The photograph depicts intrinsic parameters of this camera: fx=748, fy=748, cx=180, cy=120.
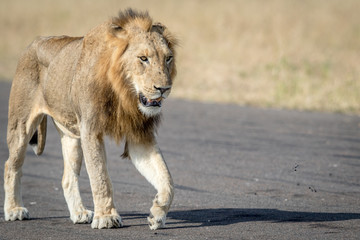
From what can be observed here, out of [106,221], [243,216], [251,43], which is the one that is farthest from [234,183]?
[251,43]


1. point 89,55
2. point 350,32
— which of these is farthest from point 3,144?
point 350,32

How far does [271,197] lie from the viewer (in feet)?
24.7

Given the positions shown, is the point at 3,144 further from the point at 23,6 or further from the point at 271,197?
the point at 23,6

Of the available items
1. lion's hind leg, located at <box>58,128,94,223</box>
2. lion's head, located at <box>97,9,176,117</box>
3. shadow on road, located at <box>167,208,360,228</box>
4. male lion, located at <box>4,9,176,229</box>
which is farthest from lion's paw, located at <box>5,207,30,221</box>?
lion's head, located at <box>97,9,176,117</box>

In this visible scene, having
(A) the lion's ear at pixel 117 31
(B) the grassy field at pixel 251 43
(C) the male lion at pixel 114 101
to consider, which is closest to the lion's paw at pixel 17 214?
(C) the male lion at pixel 114 101

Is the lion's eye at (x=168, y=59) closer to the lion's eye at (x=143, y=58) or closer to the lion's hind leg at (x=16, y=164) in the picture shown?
the lion's eye at (x=143, y=58)

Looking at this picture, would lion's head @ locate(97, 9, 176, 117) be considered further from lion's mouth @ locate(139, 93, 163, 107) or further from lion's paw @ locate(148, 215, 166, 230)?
lion's paw @ locate(148, 215, 166, 230)

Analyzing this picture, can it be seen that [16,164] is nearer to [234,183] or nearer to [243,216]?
[243,216]

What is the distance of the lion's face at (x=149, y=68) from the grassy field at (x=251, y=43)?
296 inches

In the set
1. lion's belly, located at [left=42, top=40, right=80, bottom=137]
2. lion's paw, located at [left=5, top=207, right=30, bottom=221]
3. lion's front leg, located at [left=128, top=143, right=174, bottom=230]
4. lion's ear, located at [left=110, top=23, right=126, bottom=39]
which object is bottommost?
lion's paw, located at [left=5, top=207, right=30, bottom=221]

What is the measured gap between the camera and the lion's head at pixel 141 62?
19.2 ft

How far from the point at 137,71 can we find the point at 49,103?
1.31 meters

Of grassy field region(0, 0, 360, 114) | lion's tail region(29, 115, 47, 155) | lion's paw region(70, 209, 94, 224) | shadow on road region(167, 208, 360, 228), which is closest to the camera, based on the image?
shadow on road region(167, 208, 360, 228)

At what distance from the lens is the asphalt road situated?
6082 millimetres
